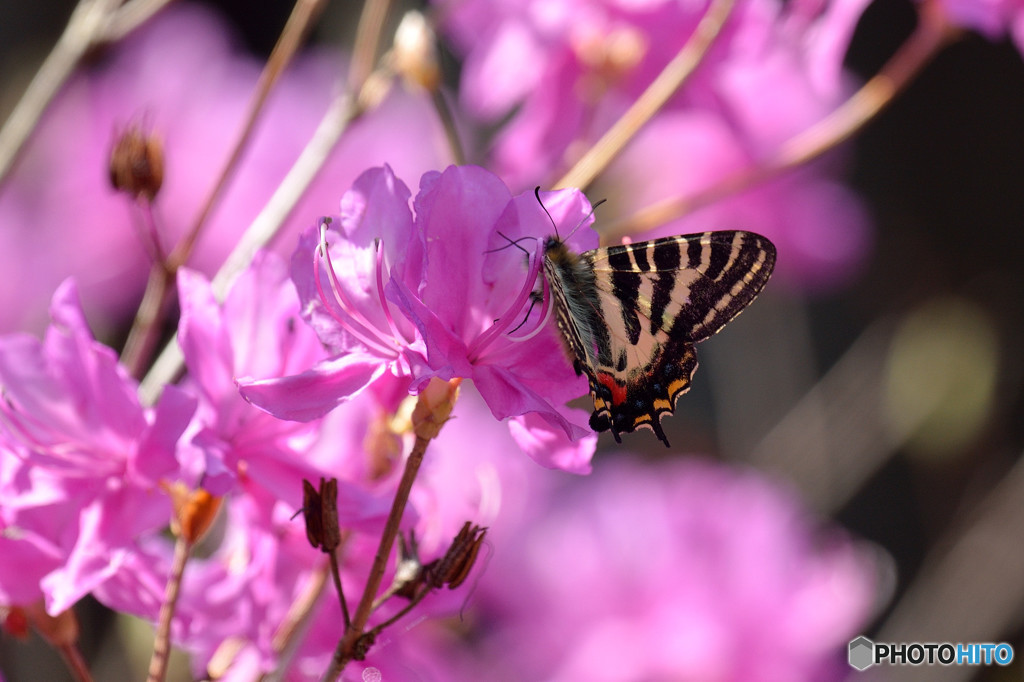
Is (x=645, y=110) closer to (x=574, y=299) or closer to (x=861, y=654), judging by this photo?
(x=574, y=299)

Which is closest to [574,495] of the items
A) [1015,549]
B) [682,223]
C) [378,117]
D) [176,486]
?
[682,223]

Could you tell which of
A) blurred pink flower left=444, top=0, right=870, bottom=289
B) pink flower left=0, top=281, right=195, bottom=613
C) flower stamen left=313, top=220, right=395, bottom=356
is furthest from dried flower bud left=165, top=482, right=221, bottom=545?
blurred pink flower left=444, top=0, right=870, bottom=289

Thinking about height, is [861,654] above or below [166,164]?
below

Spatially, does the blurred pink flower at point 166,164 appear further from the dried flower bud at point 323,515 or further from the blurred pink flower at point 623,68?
the dried flower bud at point 323,515

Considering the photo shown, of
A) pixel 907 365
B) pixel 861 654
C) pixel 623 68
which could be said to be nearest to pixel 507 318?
pixel 623 68

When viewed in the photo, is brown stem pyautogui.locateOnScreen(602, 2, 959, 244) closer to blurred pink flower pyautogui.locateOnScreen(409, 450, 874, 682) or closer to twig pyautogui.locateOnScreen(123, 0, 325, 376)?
twig pyautogui.locateOnScreen(123, 0, 325, 376)
